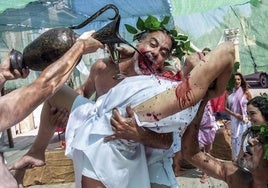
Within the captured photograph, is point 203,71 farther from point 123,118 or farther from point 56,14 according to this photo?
point 56,14

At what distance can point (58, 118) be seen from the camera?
2.76 metres

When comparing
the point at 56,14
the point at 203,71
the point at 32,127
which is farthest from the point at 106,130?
the point at 32,127

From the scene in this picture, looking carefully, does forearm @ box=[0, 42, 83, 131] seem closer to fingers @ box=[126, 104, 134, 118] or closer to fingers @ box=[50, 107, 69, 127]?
fingers @ box=[126, 104, 134, 118]

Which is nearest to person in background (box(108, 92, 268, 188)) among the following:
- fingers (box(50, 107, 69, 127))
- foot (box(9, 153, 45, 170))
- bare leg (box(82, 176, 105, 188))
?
bare leg (box(82, 176, 105, 188))

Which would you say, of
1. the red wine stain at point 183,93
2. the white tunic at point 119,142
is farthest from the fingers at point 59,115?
the red wine stain at point 183,93

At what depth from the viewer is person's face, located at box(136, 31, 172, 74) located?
9.37 feet

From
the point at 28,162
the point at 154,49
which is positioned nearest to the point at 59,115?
the point at 28,162

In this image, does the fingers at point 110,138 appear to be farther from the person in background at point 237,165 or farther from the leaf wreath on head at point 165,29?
the leaf wreath on head at point 165,29

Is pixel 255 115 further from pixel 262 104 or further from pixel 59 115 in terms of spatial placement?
pixel 59 115

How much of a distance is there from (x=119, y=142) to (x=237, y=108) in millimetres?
4031

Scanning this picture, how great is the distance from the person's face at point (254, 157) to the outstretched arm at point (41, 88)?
107cm

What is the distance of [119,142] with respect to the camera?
2.42 m

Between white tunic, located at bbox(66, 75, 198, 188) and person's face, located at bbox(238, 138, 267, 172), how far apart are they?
21.7 inches

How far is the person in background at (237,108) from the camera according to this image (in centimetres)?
602
